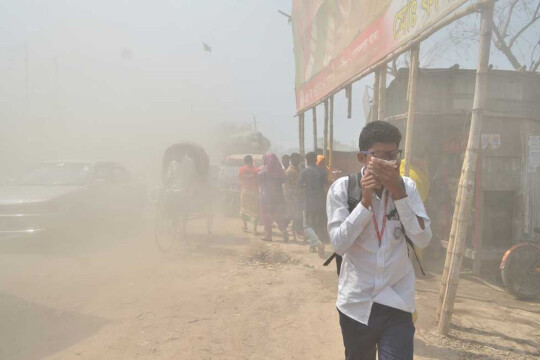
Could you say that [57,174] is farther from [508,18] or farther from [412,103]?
[508,18]

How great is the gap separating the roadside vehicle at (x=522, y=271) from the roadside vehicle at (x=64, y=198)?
793 centimetres

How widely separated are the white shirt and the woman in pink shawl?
21.8 feet

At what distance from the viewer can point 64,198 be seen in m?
7.74

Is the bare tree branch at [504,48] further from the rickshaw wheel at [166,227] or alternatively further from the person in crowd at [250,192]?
the rickshaw wheel at [166,227]

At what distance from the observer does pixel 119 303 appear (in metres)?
4.64

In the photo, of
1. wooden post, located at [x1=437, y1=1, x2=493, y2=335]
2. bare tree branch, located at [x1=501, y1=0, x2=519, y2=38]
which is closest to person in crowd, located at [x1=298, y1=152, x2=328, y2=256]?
wooden post, located at [x1=437, y1=1, x2=493, y2=335]

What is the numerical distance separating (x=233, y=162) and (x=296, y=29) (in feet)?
17.4

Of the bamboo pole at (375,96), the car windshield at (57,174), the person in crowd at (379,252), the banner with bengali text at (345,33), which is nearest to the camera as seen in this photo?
the person in crowd at (379,252)

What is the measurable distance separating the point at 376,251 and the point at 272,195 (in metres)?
6.84

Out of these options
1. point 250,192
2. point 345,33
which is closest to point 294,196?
point 250,192

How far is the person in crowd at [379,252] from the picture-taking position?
1.78 metres

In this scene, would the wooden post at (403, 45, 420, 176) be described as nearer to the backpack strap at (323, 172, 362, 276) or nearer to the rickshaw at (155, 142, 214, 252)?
the backpack strap at (323, 172, 362, 276)

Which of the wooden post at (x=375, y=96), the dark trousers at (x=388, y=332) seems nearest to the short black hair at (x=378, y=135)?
the dark trousers at (x=388, y=332)

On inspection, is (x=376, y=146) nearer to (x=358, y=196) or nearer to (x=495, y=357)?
(x=358, y=196)
